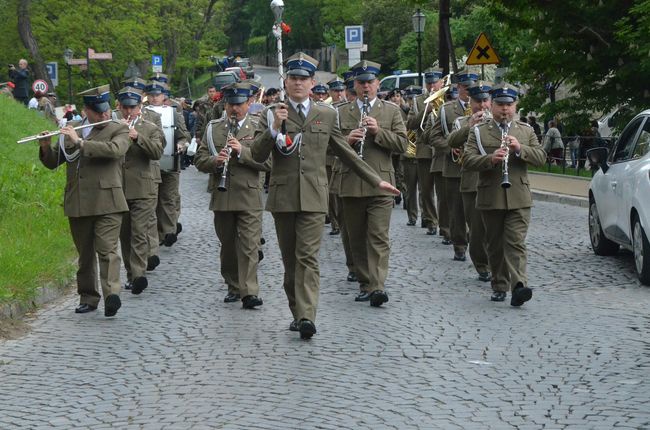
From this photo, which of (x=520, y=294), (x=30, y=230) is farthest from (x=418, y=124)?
(x=520, y=294)

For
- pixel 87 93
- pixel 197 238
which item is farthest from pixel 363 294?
pixel 197 238

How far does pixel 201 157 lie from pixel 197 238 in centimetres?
581

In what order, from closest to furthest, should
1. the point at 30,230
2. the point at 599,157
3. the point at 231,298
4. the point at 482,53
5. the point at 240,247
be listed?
1. the point at 240,247
2. the point at 231,298
3. the point at 599,157
4. the point at 30,230
5. the point at 482,53

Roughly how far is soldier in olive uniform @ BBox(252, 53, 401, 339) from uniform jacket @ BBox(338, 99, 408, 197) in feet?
5.20

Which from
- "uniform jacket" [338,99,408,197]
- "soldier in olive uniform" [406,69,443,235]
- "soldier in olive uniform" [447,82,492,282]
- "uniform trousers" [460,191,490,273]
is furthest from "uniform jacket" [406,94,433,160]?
"uniform jacket" [338,99,408,197]

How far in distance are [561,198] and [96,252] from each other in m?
13.3

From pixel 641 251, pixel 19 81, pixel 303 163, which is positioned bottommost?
pixel 641 251

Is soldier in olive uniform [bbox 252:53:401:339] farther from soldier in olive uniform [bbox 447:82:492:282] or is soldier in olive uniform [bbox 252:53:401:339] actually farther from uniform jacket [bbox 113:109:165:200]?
uniform jacket [bbox 113:109:165:200]

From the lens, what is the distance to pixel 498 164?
477 inches

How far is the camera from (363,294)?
40.3ft

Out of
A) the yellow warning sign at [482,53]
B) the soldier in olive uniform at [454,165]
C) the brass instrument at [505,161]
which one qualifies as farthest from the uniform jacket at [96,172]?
the yellow warning sign at [482,53]

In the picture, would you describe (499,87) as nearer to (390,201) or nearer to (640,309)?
(390,201)

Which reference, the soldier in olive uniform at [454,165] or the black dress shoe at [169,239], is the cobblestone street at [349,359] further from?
the black dress shoe at [169,239]

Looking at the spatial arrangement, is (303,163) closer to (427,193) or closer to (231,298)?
(231,298)
